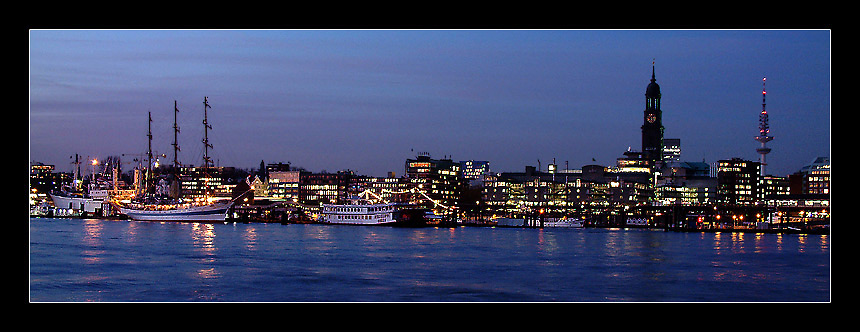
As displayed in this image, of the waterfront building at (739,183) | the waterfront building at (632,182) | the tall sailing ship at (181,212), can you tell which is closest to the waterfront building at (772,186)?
the waterfront building at (739,183)

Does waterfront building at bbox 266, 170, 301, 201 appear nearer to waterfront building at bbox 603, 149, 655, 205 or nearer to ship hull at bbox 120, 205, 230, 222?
waterfront building at bbox 603, 149, 655, 205

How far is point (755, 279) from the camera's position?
26.6 metres

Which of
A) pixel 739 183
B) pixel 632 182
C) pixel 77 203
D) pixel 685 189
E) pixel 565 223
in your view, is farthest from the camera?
pixel 632 182

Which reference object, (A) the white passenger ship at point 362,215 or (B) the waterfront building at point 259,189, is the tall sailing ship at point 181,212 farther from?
(B) the waterfront building at point 259,189

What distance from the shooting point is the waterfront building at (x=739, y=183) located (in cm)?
9612

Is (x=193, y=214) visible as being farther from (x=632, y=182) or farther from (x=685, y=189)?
(x=685, y=189)

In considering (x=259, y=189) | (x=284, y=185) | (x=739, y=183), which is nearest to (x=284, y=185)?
(x=284, y=185)

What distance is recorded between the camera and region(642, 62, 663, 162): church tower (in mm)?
117250

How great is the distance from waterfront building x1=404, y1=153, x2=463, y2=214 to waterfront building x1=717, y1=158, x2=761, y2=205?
1067 inches

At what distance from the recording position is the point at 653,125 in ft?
389

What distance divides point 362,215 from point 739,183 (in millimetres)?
46726

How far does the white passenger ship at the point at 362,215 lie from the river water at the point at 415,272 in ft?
75.6

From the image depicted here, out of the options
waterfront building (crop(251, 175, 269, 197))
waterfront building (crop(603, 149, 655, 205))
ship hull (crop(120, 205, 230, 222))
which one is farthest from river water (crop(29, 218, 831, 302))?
waterfront building (crop(251, 175, 269, 197))
